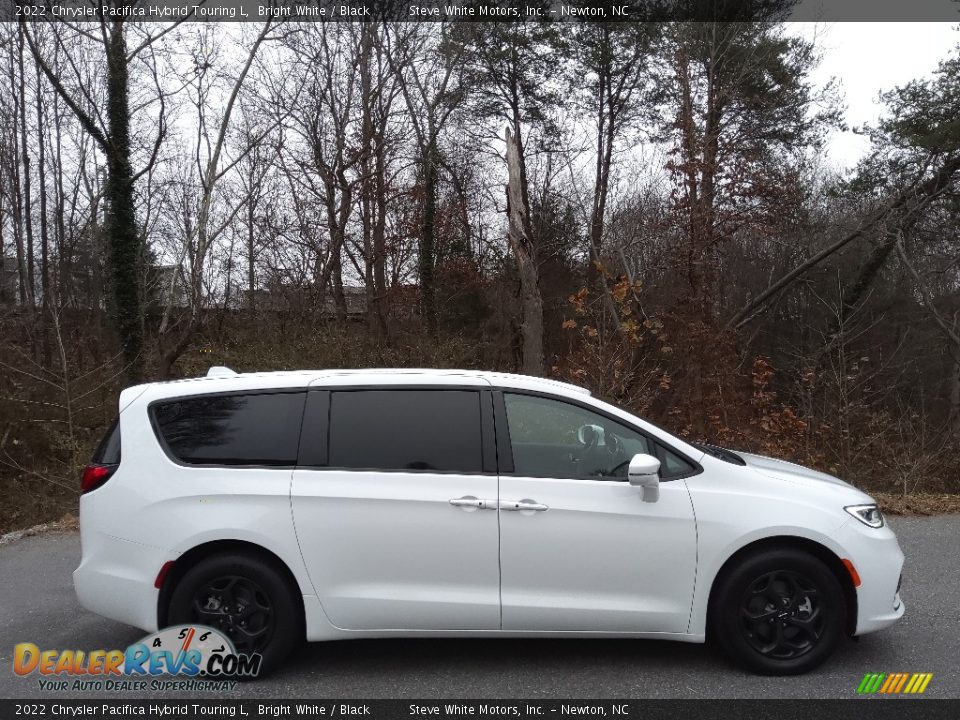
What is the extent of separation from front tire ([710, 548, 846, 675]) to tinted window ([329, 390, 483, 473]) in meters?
1.56

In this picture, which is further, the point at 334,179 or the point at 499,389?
the point at 334,179

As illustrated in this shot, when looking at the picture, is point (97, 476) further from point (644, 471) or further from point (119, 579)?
point (644, 471)

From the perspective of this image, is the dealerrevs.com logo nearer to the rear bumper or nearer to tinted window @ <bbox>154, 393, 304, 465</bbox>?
the rear bumper

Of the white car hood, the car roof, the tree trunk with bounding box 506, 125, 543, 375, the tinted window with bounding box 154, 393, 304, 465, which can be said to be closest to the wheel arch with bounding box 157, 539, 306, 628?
the tinted window with bounding box 154, 393, 304, 465

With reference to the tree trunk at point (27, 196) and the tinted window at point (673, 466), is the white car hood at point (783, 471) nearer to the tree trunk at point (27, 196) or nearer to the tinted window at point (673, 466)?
the tinted window at point (673, 466)

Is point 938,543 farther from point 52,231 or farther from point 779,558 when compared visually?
point 52,231

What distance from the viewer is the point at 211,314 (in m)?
21.2

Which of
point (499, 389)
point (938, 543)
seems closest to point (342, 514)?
point (499, 389)

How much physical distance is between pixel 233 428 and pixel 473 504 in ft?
4.82

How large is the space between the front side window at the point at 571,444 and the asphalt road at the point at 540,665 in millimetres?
1078

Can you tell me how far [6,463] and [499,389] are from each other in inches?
487

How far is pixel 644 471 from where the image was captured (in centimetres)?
411

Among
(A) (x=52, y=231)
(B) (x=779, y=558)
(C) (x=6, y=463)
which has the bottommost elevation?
(C) (x=6, y=463)

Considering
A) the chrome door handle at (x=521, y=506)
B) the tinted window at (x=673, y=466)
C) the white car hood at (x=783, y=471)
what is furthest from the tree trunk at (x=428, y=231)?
the chrome door handle at (x=521, y=506)
